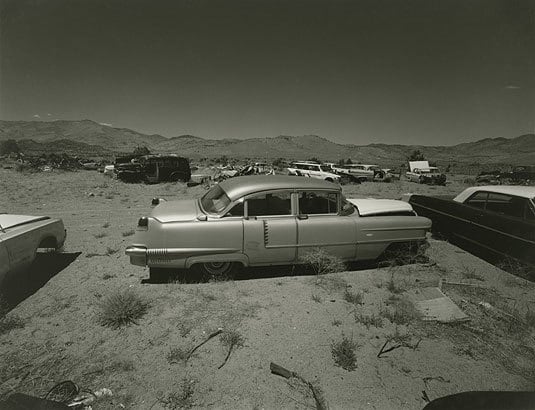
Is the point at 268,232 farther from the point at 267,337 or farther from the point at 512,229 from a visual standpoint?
the point at 512,229

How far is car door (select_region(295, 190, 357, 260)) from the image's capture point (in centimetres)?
434

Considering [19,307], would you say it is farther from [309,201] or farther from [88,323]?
[309,201]

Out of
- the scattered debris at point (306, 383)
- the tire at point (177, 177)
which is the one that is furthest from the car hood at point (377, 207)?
the tire at point (177, 177)

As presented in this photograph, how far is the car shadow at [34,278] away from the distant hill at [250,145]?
82082mm

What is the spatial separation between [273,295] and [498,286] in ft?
10.9

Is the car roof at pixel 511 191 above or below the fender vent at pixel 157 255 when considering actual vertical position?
above

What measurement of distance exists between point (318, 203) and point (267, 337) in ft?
7.00

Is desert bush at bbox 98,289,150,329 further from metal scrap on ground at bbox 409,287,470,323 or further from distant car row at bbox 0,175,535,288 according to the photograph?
metal scrap on ground at bbox 409,287,470,323

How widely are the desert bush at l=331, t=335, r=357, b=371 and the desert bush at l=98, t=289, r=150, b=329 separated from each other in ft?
7.22

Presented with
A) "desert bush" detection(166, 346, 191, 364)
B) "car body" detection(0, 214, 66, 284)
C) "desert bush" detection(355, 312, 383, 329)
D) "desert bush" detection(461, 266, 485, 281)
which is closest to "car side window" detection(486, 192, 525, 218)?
"desert bush" detection(461, 266, 485, 281)

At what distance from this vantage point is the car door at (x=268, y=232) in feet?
13.7

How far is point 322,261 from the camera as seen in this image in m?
4.49

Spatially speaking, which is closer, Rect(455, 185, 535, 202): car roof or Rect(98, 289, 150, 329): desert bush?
Rect(98, 289, 150, 329): desert bush

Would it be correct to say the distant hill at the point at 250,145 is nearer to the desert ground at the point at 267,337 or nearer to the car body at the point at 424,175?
the car body at the point at 424,175
